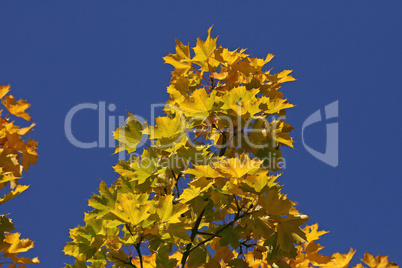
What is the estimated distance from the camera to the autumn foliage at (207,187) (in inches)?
124

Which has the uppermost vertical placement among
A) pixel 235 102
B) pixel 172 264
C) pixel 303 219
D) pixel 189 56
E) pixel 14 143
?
pixel 189 56

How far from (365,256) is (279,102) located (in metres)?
1.55

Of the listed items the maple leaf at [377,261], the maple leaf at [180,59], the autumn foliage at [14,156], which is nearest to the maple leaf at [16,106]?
the autumn foliage at [14,156]

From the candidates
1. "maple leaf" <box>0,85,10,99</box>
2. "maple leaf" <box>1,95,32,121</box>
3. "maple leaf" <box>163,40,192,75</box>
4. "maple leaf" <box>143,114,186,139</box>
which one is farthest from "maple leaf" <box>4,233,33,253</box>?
"maple leaf" <box>163,40,192,75</box>

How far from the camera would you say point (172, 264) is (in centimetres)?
337

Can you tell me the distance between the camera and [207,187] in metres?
3.09

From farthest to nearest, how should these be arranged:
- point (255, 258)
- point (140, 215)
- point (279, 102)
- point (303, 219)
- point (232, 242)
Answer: point (255, 258), point (279, 102), point (232, 242), point (303, 219), point (140, 215)

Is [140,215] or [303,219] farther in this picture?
[303,219]

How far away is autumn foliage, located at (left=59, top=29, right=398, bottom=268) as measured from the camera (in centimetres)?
315

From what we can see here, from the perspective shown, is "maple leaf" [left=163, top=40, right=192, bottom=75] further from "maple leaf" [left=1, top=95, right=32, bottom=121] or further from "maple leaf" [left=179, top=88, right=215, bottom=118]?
"maple leaf" [left=1, top=95, right=32, bottom=121]

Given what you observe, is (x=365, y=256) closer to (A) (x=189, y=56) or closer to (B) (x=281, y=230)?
(B) (x=281, y=230)

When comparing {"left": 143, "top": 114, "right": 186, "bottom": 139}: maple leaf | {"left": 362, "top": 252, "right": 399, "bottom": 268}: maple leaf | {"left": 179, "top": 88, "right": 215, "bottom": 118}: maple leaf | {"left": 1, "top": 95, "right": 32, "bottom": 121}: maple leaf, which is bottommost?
{"left": 362, "top": 252, "right": 399, "bottom": 268}: maple leaf

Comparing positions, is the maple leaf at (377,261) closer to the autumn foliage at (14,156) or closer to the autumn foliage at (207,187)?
the autumn foliage at (207,187)

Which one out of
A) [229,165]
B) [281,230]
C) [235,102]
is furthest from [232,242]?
[235,102]
